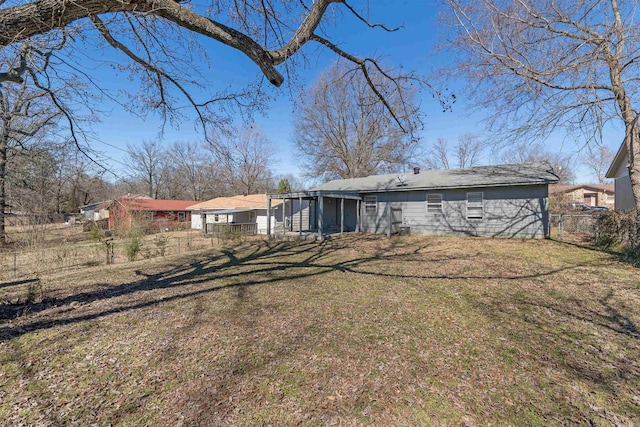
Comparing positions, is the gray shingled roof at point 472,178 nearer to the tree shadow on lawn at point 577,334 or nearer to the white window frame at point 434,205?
the white window frame at point 434,205

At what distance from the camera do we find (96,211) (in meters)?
33.8

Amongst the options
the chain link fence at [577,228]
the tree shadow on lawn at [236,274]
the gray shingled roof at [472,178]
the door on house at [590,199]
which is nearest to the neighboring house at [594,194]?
the door on house at [590,199]

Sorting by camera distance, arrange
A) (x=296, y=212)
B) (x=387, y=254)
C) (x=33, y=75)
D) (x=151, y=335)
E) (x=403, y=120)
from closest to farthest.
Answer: (x=151, y=335) < (x=33, y=75) < (x=403, y=120) < (x=387, y=254) < (x=296, y=212)

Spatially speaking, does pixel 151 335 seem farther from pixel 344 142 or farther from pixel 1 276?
pixel 344 142

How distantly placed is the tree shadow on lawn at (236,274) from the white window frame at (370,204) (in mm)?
4544

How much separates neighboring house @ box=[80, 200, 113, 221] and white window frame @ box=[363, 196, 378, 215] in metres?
29.5

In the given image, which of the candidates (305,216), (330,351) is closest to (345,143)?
(305,216)

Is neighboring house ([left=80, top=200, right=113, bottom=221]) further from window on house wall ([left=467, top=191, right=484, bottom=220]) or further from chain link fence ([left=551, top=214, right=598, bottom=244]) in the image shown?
chain link fence ([left=551, top=214, right=598, bottom=244])

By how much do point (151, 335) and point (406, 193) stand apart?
44.5 ft

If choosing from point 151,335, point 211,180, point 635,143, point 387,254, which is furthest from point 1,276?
point 211,180

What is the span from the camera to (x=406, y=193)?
49.5 ft

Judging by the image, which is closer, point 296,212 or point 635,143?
point 635,143

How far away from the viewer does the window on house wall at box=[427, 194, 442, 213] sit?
14.1 metres

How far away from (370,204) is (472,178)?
5441 millimetres
